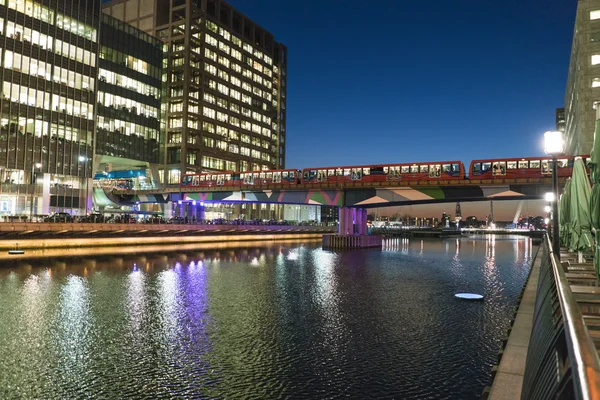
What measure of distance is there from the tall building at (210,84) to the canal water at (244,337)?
90958mm

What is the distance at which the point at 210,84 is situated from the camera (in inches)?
4801

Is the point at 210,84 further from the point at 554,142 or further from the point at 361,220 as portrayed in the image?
the point at 554,142

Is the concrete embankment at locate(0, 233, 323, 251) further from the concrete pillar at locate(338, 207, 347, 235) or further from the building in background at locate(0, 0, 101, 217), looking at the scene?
the building in background at locate(0, 0, 101, 217)

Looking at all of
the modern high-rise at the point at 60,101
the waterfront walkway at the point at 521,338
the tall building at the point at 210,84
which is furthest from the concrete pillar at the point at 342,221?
the tall building at the point at 210,84

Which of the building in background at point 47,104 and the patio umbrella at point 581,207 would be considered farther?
the building in background at point 47,104

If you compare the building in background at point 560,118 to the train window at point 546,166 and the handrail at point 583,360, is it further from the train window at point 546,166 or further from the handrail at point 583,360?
the handrail at point 583,360

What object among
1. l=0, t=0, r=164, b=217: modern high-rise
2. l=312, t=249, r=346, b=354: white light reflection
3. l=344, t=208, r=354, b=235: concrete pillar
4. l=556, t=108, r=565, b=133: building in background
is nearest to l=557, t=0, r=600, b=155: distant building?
l=344, t=208, r=354, b=235: concrete pillar

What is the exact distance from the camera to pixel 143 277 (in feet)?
92.9

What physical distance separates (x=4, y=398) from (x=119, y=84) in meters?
95.7

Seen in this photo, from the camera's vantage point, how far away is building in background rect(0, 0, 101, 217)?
71.1 meters

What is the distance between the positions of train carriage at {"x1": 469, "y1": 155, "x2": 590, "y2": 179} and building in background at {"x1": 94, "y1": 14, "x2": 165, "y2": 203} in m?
66.3

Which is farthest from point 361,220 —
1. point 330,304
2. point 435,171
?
point 330,304

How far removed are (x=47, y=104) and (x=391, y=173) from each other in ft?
184

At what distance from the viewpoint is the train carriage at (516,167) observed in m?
48.5
